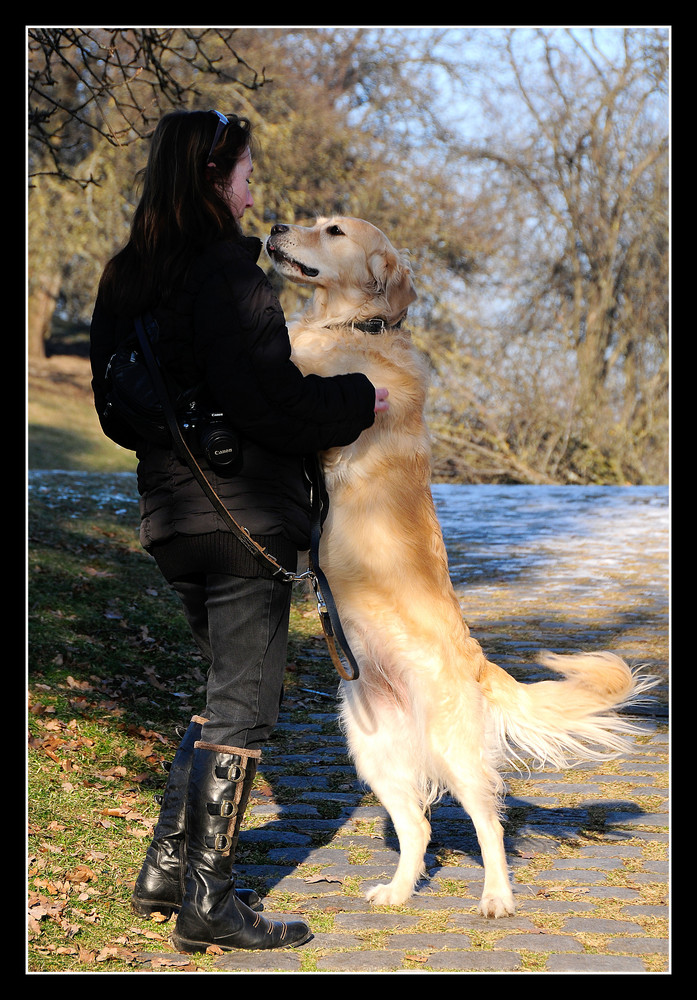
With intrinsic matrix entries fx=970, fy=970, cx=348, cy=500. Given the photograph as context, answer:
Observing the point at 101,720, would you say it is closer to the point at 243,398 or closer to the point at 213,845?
the point at 213,845

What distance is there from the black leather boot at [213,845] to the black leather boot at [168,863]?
0.94ft

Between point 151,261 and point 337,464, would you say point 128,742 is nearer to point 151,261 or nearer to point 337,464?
point 337,464

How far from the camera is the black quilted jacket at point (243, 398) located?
2453 millimetres

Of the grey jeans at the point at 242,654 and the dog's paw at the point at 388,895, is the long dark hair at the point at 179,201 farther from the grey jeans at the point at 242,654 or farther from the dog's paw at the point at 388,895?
the dog's paw at the point at 388,895

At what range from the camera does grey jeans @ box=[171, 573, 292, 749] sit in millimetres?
2596

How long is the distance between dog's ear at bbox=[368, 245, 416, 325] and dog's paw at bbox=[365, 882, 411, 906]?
1.91 metres

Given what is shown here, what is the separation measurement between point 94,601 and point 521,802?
340 cm

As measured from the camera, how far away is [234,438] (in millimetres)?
2525

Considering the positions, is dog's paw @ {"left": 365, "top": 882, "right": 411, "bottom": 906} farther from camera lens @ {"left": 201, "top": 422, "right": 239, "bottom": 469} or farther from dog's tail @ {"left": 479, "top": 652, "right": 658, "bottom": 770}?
camera lens @ {"left": 201, "top": 422, "right": 239, "bottom": 469}

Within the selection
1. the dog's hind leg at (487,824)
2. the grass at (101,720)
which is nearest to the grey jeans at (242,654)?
the grass at (101,720)

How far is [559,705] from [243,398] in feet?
5.17

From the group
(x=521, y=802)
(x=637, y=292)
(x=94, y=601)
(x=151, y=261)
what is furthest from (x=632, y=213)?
(x=151, y=261)

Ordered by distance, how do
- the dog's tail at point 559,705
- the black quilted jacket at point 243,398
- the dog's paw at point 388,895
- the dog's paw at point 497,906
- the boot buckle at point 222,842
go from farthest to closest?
the dog's tail at point 559,705 → the dog's paw at point 388,895 → the dog's paw at point 497,906 → the boot buckle at point 222,842 → the black quilted jacket at point 243,398

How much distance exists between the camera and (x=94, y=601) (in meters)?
6.44
